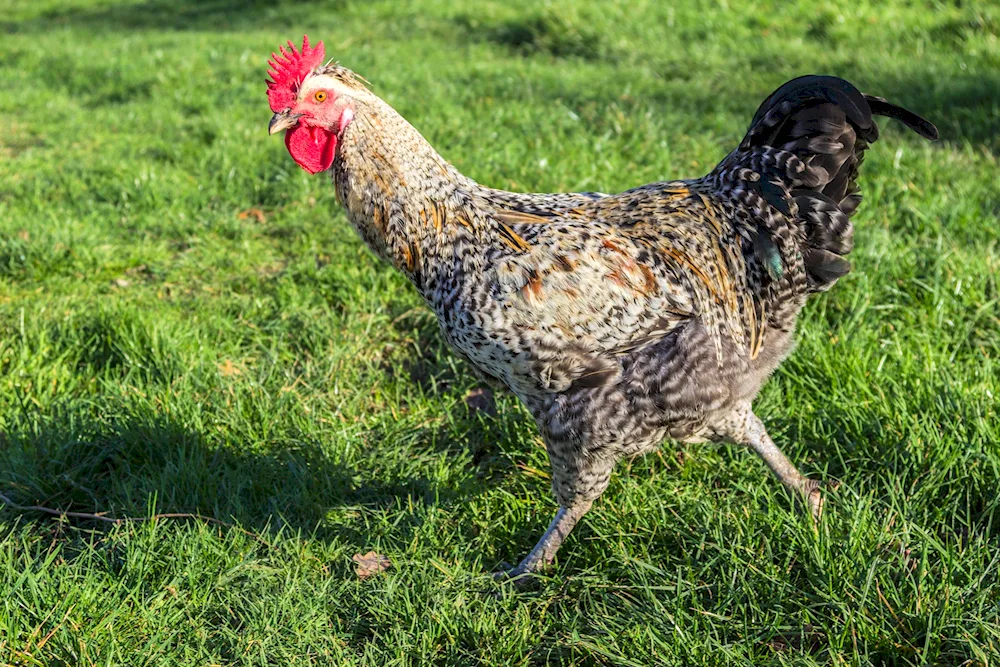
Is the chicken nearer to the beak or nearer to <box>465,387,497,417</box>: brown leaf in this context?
the beak

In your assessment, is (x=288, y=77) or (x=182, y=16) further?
(x=182, y=16)

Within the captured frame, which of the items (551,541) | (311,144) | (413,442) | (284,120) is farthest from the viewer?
(413,442)

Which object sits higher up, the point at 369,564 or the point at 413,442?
the point at 413,442

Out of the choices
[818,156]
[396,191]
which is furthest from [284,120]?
[818,156]

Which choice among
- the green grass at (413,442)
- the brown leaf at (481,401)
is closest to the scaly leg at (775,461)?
the green grass at (413,442)

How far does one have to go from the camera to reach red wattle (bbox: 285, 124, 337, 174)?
2.75m

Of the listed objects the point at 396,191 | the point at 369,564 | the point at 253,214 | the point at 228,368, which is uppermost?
the point at 396,191

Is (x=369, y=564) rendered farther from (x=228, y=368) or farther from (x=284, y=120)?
(x=284, y=120)

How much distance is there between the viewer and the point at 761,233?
2893mm

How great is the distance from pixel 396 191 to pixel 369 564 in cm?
137

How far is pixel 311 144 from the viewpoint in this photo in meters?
2.78

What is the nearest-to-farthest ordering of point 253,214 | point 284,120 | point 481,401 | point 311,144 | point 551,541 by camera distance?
point 284,120 < point 311,144 < point 551,541 < point 481,401 < point 253,214

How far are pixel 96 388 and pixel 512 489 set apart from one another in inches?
78.8

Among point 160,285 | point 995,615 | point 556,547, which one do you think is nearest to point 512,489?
point 556,547
